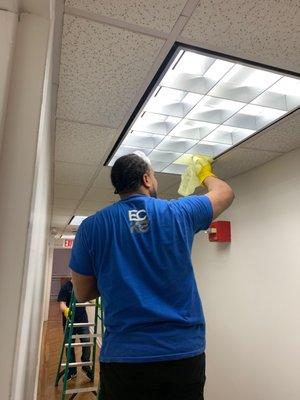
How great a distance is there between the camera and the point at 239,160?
8.25 feet

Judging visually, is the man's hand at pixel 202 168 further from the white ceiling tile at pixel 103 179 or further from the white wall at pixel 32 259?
the white ceiling tile at pixel 103 179

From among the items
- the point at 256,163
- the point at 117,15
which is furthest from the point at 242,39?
the point at 256,163

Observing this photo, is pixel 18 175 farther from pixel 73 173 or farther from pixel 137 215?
pixel 73 173

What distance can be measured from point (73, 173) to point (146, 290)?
218 centimetres

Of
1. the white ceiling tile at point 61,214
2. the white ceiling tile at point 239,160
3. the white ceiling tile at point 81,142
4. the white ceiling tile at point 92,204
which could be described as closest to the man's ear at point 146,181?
the white ceiling tile at point 81,142

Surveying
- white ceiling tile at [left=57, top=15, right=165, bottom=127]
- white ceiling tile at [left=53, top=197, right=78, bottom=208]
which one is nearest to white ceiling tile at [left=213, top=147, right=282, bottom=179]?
white ceiling tile at [left=57, top=15, right=165, bottom=127]

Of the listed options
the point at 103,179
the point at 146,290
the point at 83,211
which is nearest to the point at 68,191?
the point at 103,179

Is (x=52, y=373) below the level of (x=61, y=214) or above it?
below

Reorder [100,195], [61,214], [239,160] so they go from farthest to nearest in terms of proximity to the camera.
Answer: [61,214]
[100,195]
[239,160]

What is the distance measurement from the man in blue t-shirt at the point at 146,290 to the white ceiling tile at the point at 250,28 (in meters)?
0.58

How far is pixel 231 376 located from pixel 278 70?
2602 millimetres

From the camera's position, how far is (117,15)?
1.07 meters

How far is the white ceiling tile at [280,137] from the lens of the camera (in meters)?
1.85

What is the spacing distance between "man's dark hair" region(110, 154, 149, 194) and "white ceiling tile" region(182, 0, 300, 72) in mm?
516
